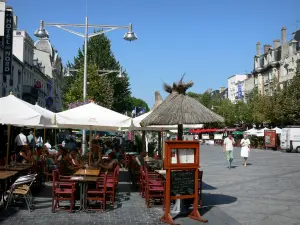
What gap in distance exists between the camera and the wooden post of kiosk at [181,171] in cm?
801

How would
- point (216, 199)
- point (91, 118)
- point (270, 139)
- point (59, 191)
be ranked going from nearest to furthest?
point (59, 191), point (91, 118), point (216, 199), point (270, 139)

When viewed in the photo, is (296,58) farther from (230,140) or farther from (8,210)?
(8,210)

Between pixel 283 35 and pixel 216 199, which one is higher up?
pixel 283 35

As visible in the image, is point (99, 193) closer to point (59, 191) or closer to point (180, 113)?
point (59, 191)

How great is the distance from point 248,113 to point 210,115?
2276 inches

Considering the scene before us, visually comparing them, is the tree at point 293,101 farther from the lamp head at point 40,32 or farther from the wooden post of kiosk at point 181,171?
the wooden post of kiosk at point 181,171

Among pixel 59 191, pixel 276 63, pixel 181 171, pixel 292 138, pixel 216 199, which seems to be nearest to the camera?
pixel 181 171

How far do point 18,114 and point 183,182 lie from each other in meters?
4.25

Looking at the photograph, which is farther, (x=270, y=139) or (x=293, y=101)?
(x=270, y=139)

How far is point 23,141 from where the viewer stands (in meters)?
15.7

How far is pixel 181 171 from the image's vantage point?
820 centimetres

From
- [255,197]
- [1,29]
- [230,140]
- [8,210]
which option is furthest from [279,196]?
[1,29]

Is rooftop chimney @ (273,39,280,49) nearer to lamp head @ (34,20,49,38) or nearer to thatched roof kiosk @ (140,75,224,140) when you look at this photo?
lamp head @ (34,20,49,38)

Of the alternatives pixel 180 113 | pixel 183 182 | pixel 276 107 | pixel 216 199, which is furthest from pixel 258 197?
pixel 276 107
